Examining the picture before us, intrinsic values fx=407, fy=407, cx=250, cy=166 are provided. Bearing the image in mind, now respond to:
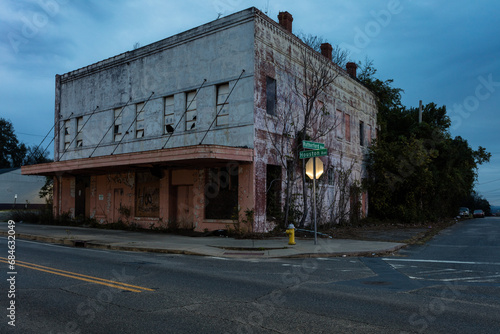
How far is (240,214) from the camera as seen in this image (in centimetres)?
1705

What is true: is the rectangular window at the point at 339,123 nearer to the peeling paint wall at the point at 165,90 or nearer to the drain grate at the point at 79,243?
the peeling paint wall at the point at 165,90

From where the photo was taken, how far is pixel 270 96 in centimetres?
1838

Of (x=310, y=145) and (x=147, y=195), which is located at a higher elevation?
(x=310, y=145)

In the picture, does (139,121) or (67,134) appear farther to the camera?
(67,134)

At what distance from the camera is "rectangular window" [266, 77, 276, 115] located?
1820 cm

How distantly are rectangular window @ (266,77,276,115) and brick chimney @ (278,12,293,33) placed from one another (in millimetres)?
3640

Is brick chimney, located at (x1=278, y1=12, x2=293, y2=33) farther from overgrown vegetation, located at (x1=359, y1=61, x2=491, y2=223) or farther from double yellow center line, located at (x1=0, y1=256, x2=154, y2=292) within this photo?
double yellow center line, located at (x1=0, y1=256, x2=154, y2=292)

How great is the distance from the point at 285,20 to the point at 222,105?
5.98 m

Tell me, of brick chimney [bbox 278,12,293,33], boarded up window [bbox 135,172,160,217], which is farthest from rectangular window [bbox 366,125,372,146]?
boarded up window [bbox 135,172,160,217]

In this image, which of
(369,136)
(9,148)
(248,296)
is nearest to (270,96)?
(369,136)

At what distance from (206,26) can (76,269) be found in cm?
1322

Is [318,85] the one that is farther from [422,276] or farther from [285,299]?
[285,299]

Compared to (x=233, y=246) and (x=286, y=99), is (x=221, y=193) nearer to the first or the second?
(x=233, y=246)

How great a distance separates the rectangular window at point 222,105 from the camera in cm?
1803
